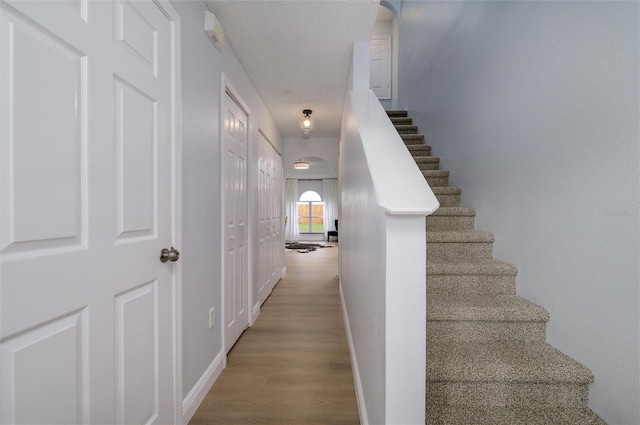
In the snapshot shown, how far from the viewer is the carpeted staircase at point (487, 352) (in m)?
1.21

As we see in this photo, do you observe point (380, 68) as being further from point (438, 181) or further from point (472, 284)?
point (472, 284)

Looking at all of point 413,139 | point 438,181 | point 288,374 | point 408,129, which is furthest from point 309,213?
point 288,374

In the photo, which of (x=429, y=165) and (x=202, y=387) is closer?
(x=202, y=387)

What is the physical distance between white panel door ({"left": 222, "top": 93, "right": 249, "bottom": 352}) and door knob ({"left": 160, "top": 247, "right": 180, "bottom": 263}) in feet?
2.48

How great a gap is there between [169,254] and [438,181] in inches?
97.8

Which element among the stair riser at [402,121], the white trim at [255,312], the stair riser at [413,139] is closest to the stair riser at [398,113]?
the stair riser at [402,121]

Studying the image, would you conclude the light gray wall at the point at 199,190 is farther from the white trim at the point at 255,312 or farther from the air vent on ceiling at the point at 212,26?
the white trim at the point at 255,312

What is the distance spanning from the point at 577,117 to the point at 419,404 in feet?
4.83

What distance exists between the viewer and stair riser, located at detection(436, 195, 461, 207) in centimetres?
250

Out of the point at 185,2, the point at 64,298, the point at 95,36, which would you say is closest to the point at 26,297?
the point at 64,298

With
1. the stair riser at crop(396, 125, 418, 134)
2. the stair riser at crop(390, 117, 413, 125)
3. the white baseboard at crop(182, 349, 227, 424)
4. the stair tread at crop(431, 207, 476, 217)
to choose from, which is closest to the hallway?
the white baseboard at crop(182, 349, 227, 424)

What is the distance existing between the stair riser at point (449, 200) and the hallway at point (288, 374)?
5.14 ft

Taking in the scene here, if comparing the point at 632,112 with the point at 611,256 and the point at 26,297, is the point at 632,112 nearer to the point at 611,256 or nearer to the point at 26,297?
the point at 611,256

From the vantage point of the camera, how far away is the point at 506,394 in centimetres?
124
